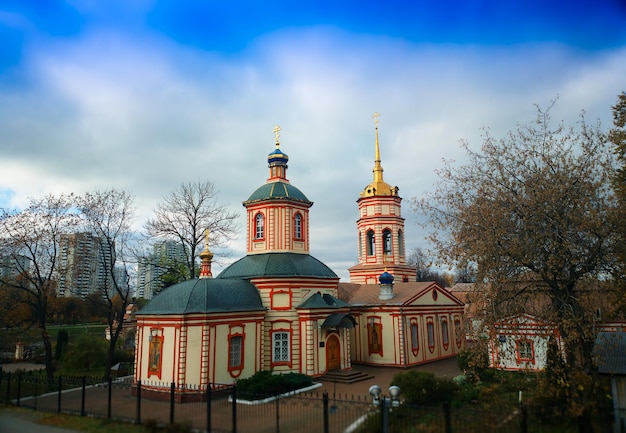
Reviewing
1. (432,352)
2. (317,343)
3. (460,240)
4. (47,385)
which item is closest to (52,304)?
(47,385)

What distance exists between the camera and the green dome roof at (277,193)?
24.9 meters

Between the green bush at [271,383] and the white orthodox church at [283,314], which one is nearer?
the green bush at [271,383]

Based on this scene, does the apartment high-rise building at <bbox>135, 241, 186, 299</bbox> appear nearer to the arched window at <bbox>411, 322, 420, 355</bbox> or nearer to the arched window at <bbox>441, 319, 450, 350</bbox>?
the arched window at <bbox>411, 322, 420, 355</bbox>

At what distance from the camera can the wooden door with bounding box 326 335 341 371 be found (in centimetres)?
2228

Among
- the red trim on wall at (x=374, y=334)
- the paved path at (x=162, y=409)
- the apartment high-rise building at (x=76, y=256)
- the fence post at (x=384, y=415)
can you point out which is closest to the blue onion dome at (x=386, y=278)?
the red trim on wall at (x=374, y=334)

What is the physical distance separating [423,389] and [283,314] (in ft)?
28.8

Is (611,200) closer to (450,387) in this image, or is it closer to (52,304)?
(450,387)

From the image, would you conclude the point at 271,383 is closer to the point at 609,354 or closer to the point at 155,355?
the point at 155,355

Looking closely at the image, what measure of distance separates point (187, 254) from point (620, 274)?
23.2 meters

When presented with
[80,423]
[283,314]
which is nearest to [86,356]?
[283,314]

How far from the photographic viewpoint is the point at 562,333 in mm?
12875

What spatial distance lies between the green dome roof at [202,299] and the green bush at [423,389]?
818 cm

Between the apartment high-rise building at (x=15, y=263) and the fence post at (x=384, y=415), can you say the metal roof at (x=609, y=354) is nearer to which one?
the fence post at (x=384, y=415)

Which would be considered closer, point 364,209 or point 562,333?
point 562,333
